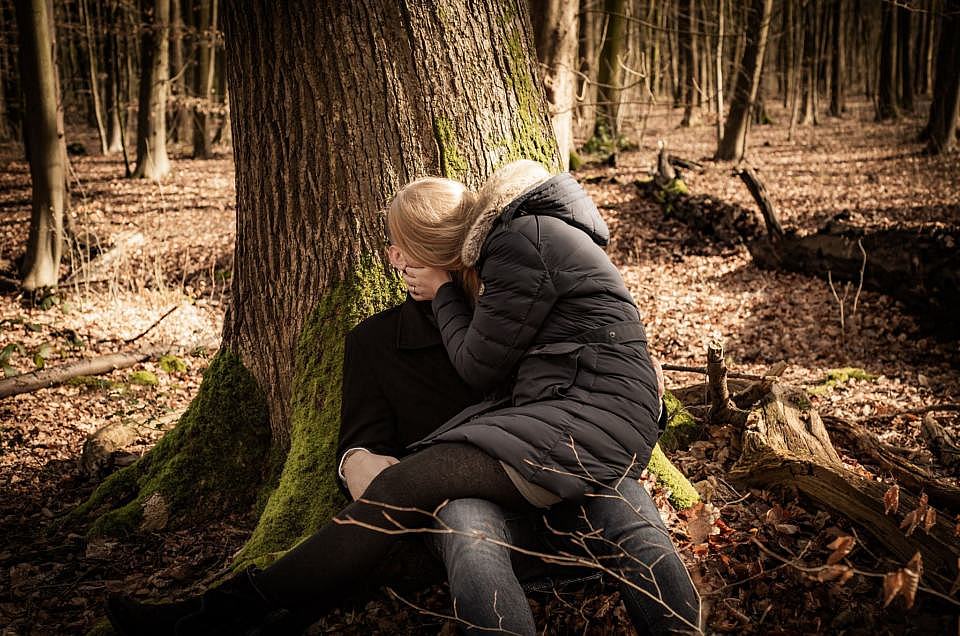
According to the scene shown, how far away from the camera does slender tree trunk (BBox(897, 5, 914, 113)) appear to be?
19516 millimetres

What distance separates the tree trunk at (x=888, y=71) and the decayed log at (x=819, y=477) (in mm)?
19131

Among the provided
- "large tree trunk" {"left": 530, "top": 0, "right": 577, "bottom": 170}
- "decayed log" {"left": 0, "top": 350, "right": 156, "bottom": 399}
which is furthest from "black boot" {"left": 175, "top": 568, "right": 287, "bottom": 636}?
Answer: "large tree trunk" {"left": 530, "top": 0, "right": 577, "bottom": 170}

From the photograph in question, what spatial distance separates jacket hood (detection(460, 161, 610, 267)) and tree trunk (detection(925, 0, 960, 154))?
13.3 meters

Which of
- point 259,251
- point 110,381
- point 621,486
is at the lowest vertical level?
point 110,381

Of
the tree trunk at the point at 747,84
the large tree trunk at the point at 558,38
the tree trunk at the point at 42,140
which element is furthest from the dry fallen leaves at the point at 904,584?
the tree trunk at the point at 747,84

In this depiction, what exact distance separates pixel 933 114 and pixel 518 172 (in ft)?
47.8

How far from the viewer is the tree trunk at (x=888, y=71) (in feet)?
61.7

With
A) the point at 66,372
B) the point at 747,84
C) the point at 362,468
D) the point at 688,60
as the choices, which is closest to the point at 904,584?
the point at 362,468

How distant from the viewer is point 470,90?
3.10 m

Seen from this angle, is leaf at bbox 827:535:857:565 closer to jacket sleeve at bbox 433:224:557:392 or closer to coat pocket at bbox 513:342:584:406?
coat pocket at bbox 513:342:584:406

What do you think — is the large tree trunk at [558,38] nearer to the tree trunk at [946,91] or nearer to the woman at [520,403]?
the woman at [520,403]

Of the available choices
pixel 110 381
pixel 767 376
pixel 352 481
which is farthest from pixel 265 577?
pixel 110 381

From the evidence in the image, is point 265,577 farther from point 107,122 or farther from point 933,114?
point 107,122

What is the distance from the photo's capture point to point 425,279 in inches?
111
